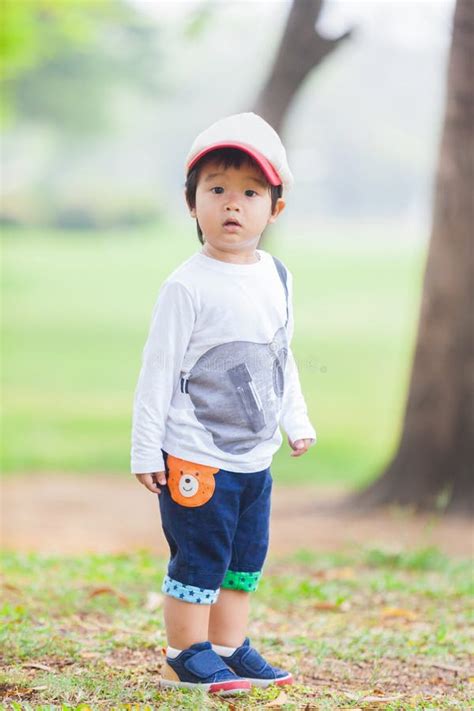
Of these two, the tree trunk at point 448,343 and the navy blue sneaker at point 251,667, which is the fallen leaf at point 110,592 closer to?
the navy blue sneaker at point 251,667

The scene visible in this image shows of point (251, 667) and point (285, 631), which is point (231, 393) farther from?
point (285, 631)

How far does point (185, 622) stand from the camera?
10.9 feet

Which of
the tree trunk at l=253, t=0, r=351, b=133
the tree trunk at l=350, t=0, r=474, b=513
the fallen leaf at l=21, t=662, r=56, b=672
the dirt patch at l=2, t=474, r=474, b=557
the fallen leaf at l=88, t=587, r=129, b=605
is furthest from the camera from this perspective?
the tree trunk at l=253, t=0, r=351, b=133

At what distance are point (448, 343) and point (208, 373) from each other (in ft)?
16.8

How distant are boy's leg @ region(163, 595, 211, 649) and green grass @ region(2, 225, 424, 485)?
81 cm

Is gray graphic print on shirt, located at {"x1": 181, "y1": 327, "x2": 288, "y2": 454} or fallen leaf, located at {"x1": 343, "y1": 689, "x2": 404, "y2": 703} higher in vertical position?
gray graphic print on shirt, located at {"x1": 181, "y1": 327, "x2": 288, "y2": 454}

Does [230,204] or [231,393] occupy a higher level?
[230,204]

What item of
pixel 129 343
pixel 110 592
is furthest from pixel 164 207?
pixel 110 592

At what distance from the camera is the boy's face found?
3.26 m

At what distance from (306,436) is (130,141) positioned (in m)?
53.3

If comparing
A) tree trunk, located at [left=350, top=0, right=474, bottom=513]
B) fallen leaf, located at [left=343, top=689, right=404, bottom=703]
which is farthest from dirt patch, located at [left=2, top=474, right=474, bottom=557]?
fallen leaf, located at [left=343, top=689, right=404, bottom=703]

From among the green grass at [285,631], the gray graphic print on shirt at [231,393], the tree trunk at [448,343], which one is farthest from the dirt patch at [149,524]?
the gray graphic print on shirt at [231,393]

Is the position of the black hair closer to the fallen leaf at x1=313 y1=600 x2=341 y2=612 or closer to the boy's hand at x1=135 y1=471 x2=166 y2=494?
the boy's hand at x1=135 y1=471 x2=166 y2=494

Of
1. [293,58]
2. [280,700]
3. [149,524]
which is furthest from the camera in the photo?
[149,524]
